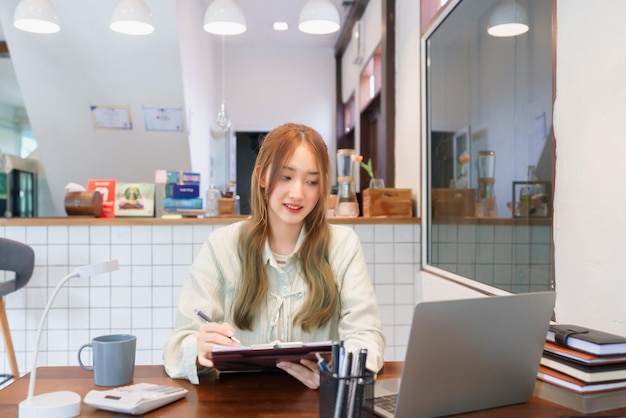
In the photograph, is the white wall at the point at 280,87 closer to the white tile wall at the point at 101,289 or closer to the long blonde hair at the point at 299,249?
the white tile wall at the point at 101,289

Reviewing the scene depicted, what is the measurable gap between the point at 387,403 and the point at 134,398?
44 centimetres

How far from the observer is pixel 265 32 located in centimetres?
684

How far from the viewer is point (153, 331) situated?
3.49m

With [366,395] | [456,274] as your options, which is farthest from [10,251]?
[366,395]

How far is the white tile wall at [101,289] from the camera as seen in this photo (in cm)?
345

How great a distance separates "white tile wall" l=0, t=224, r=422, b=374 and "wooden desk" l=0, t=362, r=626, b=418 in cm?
219

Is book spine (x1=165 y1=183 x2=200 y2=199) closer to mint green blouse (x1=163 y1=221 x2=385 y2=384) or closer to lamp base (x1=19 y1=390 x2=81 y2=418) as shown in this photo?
mint green blouse (x1=163 y1=221 x2=385 y2=384)

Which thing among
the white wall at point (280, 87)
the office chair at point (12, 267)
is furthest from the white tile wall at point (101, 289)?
the white wall at point (280, 87)

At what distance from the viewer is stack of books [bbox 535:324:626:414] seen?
3.42 ft

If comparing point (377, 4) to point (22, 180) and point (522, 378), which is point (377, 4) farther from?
point (522, 378)

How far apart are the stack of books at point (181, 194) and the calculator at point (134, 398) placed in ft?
8.34

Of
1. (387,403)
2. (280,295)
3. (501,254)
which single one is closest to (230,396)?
(387,403)

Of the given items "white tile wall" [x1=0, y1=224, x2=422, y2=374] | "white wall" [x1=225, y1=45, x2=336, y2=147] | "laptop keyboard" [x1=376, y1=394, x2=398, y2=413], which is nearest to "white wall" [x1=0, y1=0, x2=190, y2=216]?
"white tile wall" [x1=0, y1=224, x2=422, y2=374]

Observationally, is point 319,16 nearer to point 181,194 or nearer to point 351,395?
point 181,194
